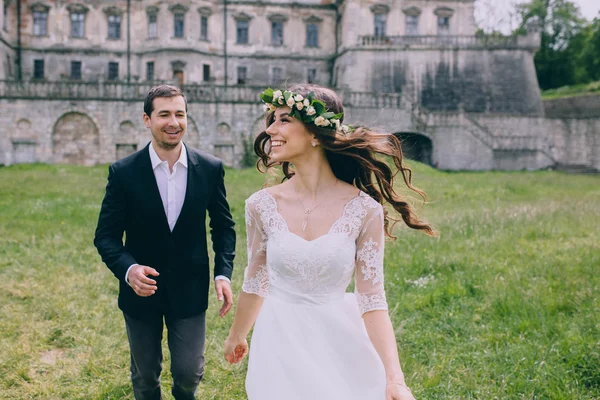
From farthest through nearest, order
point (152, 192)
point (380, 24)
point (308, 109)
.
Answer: point (380, 24) → point (152, 192) → point (308, 109)

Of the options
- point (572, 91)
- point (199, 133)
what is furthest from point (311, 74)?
point (572, 91)

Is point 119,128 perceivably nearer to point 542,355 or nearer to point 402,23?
point 402,23

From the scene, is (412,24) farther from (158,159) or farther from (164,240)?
(164,240)

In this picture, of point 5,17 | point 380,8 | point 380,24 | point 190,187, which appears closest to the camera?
point 190,187

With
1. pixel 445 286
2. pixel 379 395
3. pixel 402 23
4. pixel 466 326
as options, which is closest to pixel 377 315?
pixel 379 395

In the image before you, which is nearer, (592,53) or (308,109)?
(308,109)

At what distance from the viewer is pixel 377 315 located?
3.61 metres

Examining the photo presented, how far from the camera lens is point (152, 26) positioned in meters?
42.9

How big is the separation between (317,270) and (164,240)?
150 cm

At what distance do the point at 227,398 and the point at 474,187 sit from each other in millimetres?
19363

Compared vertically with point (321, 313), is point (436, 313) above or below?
below

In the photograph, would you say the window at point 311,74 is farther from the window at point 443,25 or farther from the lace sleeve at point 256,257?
the lace sleeve at point 256,257

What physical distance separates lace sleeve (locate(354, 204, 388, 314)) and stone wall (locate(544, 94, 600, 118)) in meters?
42.3

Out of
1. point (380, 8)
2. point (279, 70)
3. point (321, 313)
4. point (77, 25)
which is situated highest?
point (380, 8)
